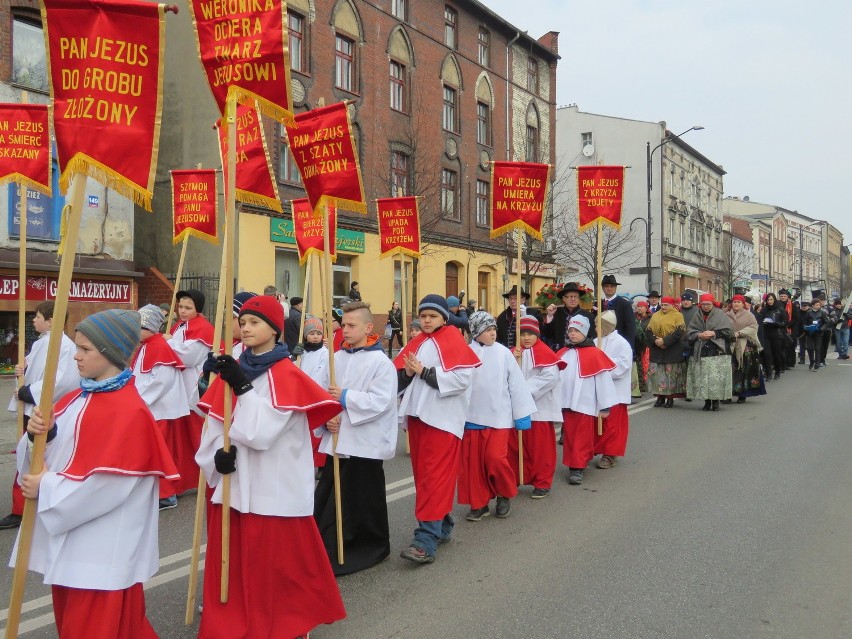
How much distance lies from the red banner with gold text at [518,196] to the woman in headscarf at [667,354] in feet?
14.7

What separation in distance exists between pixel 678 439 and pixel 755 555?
4.85 metres

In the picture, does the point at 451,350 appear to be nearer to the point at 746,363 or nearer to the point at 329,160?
the point at 329,160

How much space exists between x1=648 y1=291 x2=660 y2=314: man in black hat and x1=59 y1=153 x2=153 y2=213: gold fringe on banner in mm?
12061

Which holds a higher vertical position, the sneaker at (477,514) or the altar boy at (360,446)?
the altar boy at (360,446)

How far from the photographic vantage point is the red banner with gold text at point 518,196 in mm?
9570

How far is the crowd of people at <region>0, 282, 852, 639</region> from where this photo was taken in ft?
10.3

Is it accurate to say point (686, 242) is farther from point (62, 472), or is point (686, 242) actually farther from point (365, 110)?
point (62, 472)

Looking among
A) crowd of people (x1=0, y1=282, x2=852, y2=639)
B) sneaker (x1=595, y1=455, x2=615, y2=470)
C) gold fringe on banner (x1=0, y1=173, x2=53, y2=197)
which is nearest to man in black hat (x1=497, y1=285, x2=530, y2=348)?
crowd of people (x1=0, y1=282, x2=852, y2=639)

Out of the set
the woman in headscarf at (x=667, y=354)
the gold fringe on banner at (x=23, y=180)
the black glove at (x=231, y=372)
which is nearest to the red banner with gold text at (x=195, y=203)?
the gold fringe on banner at (x=23, y=180)

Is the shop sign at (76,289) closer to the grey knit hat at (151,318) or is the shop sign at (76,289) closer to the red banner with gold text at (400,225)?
the red banner with gold text at (400,225)

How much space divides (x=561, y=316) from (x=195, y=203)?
17.9 ft

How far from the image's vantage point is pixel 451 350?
Answer: 5.57m

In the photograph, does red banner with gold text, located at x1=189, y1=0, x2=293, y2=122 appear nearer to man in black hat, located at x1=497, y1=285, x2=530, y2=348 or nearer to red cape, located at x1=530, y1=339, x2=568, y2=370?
red cape, located at x1=530, y1=339, x2=568, y2=370

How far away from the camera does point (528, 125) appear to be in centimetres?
3466
